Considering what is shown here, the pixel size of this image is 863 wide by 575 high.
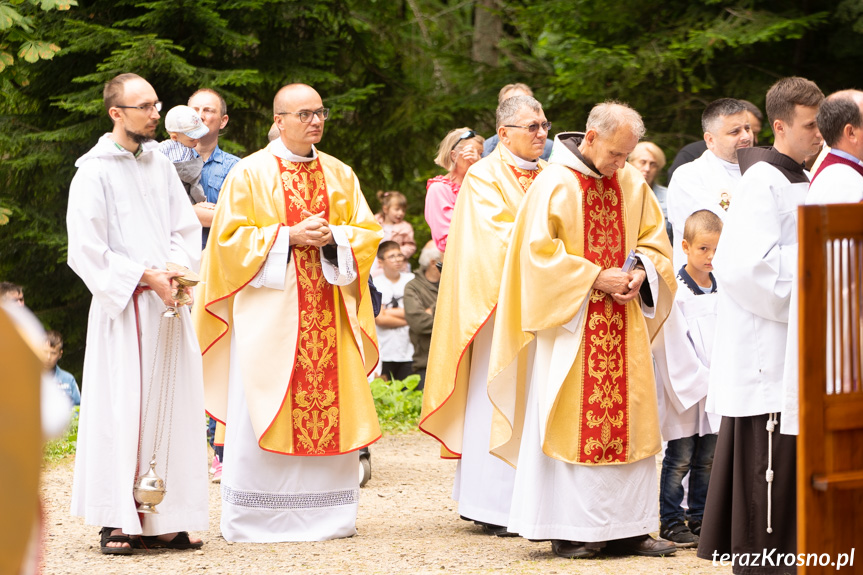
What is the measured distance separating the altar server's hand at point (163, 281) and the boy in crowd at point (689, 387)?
247cm

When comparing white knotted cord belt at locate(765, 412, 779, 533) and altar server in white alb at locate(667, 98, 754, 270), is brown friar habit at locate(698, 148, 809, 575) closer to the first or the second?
white knotted cord belt at locate(765, 412, 779, 533)

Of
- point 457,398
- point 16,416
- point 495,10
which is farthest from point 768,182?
point 495,10

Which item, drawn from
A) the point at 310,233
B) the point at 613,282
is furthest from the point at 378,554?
the point at 613,282

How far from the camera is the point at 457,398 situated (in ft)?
19.8

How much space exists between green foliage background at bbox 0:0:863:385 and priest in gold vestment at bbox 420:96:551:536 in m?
5.10

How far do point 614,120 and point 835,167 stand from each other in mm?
1222

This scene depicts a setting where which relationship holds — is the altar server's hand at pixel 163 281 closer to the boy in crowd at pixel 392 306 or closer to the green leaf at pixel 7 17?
the green leaf at pixel 7 17

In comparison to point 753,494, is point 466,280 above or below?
above

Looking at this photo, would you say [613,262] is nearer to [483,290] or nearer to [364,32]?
[483,290]

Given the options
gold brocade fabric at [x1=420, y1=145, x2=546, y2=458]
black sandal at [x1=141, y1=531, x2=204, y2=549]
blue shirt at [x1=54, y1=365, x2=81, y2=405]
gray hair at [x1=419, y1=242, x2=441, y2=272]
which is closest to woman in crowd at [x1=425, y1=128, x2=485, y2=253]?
gold brocade fabric at [x1=420, y1=145, x2=546, y2=458]

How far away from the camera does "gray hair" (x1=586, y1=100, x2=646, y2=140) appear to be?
5043 mm

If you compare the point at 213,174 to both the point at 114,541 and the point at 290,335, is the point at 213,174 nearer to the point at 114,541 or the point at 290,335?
the point at 290,335

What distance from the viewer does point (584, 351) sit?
514 centimetres

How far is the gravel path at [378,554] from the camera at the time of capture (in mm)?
5000
